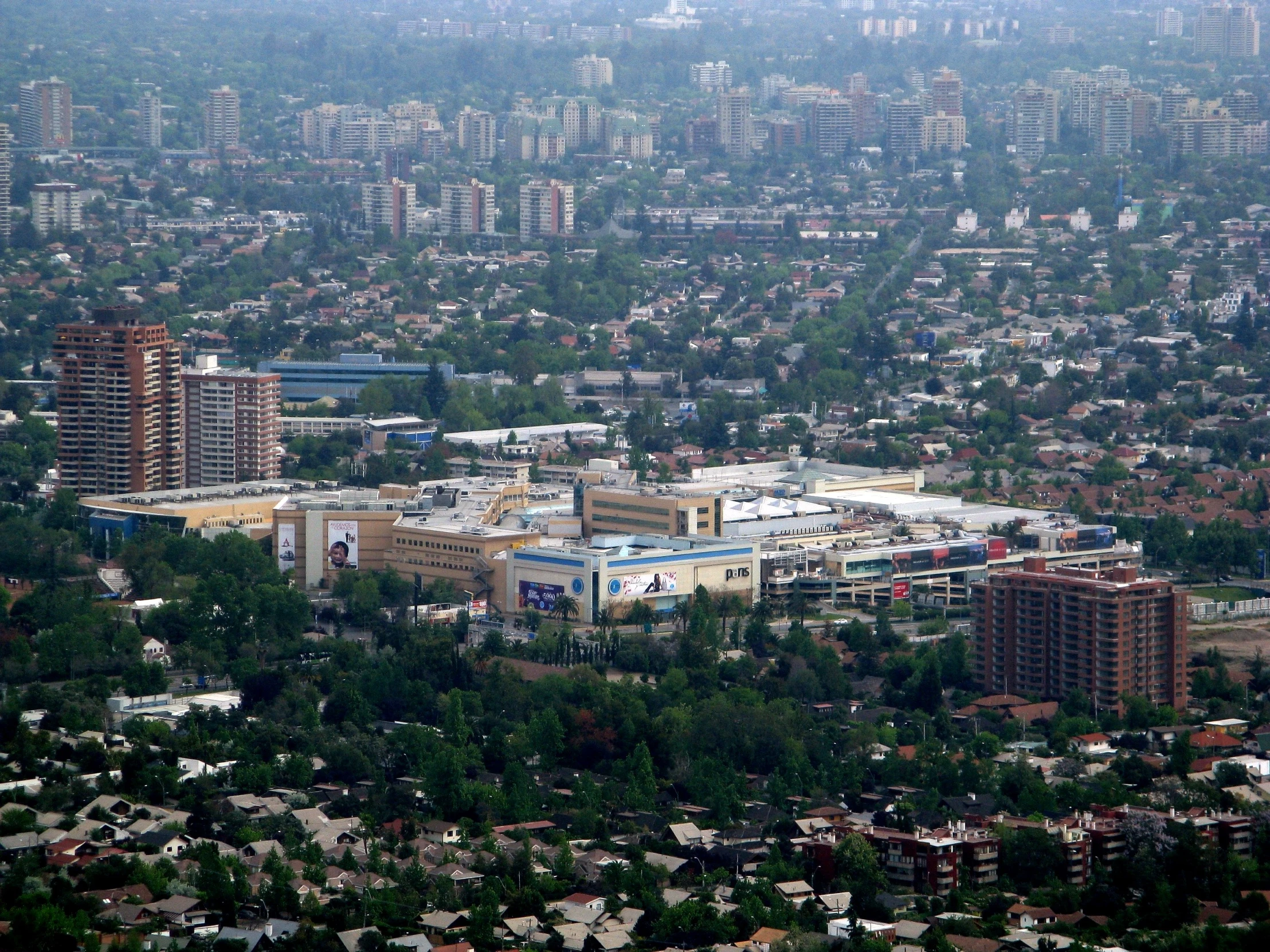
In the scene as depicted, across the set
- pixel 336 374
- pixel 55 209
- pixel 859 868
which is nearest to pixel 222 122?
pixel 55 209

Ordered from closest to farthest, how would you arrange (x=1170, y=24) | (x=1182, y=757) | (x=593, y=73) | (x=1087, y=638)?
(x=1182, y=757), (x=1087, y=638), (x=593, y=73), (x=1170, y=24)

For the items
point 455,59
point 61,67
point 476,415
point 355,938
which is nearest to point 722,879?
point 355,938

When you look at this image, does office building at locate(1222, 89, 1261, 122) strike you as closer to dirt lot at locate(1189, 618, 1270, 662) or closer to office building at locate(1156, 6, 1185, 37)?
office building at locate(1156, 6, 1185, 37)

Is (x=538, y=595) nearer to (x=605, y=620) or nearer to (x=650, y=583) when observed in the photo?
(x=605, y=620)

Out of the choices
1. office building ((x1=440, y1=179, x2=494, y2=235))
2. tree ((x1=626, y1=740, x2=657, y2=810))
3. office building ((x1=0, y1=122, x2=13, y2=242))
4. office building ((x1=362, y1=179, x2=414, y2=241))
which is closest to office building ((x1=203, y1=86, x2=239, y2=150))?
office building ((x1=362, y1=179, x2=414, y2=241))

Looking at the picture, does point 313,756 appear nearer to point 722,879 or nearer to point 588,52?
point 722,879
